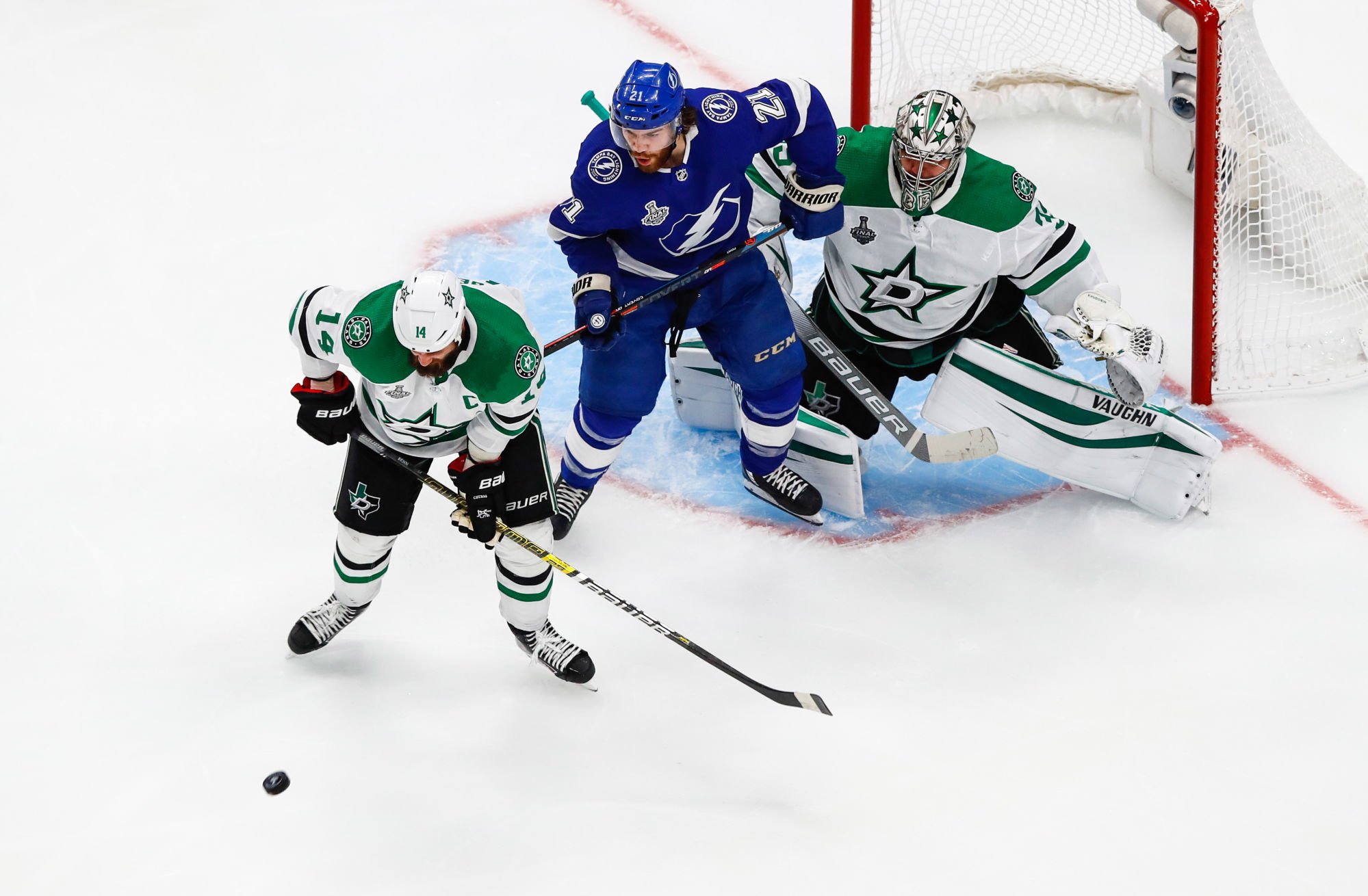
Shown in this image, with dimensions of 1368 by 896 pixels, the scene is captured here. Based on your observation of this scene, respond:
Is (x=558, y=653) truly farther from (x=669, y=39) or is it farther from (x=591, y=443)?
(x=669, y=39)

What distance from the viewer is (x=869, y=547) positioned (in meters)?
4.04

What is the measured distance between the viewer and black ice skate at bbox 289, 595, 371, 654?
3592 mm

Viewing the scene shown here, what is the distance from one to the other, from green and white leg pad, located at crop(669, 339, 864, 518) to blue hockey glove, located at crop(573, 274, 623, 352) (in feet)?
1.88

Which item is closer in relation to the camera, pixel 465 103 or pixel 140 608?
pixel 140 608

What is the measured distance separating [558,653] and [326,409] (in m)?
0.84

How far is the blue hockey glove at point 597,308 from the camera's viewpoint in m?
3.54

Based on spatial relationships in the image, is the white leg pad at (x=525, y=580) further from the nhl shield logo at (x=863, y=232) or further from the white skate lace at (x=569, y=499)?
the nhl shield logo at (x=863, y=232)

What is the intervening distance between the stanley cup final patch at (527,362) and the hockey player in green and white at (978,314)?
1.02 meters

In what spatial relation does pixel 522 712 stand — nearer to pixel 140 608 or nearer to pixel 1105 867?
pixel 140 608

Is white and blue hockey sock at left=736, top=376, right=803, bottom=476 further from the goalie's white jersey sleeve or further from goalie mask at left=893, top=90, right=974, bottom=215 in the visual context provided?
goalie mask at left=893, top=90, right=974, bottom=215

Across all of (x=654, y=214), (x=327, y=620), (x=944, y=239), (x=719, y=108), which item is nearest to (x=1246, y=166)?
(x=944, y=239)

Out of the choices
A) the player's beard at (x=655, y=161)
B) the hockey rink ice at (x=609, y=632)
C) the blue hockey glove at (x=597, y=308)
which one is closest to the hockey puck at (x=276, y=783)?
the hockey rink ice at (x=609, y=632)

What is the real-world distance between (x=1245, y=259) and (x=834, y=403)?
1381 millimetres

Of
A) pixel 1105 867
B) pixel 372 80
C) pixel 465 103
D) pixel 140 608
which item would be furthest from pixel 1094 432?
pixel 372 80
